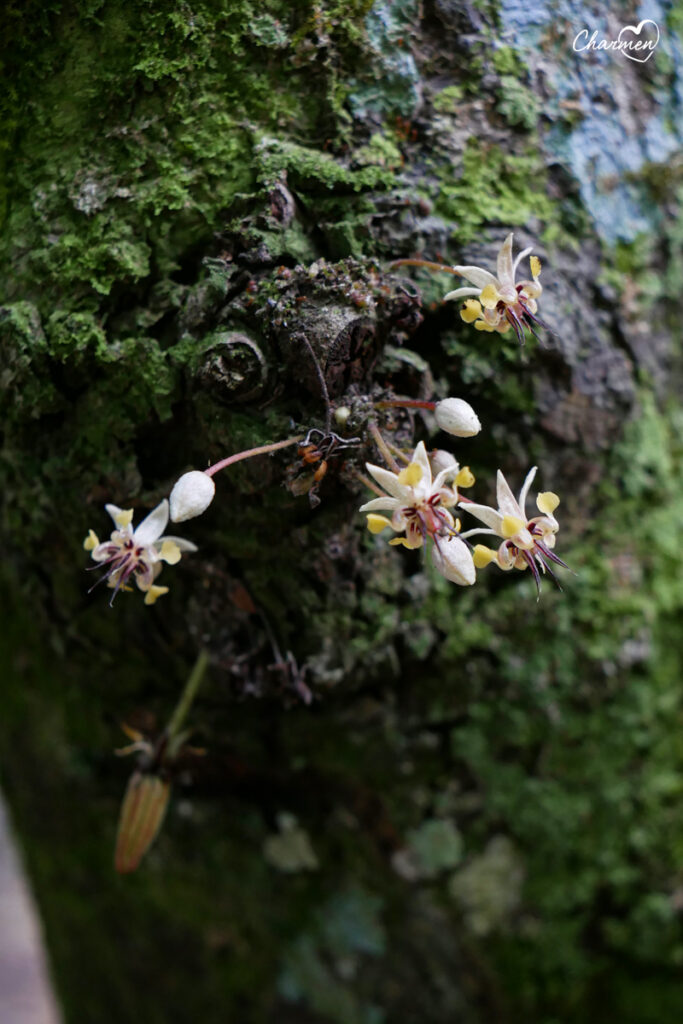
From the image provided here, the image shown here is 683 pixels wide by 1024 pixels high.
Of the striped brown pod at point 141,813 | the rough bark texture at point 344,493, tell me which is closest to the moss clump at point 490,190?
the rough bark texture at point 344,493

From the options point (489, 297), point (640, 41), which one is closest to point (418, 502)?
point (489, 297)

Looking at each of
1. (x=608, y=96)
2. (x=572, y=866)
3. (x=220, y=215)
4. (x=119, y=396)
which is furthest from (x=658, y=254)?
(x=572, y=866)

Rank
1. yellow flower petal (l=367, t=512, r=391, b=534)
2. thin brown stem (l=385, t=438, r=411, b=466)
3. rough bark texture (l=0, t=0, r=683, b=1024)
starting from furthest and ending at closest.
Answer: rough bark texture (l=0, t=0, r=683, b=1024) → thin brown stem (l=385, t=438, r=411, b=466) → yellow flower petal (l=367, t=512, r=391, b=534)

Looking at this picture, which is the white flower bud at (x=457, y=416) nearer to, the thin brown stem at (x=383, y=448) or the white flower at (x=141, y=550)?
the thin brown stem at (x=383, y=448)

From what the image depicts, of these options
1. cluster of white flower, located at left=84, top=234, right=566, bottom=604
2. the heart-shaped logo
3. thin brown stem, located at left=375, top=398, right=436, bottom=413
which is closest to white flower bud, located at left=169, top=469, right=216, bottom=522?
cluster of white flower, located at left=84, top=234, right=566, bottom=604

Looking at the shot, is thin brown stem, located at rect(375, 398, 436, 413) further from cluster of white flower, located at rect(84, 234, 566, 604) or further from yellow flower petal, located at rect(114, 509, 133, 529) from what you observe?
yellow flower petal, located at rect(114, 509, 133, 529)

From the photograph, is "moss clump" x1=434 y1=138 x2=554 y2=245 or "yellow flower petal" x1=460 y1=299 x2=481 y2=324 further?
"moss clump" x1=434 y1=138 x2=554 y2=245
